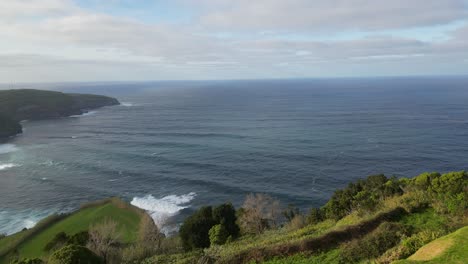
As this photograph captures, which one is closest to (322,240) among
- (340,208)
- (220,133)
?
(340,208)

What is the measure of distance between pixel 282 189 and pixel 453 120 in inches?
3799

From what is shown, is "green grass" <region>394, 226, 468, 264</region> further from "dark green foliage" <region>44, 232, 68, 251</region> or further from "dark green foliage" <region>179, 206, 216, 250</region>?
"dark green foliage" <region>44, 232, 68, 251</region>

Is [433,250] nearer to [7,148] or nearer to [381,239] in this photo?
[381,239]

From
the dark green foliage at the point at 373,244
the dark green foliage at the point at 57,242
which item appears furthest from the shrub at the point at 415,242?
the dark green foliage at the point at 57,242

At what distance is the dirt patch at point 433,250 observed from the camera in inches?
596

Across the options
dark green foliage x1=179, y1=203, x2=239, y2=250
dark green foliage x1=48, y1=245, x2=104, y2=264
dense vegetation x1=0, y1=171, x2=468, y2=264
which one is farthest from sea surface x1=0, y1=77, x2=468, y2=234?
dark green foliage x1=48, y1=245, x2=104, y2=264

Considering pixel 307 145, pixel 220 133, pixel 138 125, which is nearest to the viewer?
pixel 307 145

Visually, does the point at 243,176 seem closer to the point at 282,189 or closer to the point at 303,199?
the point at 282,189

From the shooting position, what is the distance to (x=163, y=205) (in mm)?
63219

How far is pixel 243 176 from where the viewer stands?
74875mm

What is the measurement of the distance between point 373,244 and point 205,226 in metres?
25.9

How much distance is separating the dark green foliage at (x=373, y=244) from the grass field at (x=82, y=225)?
3675 centimetres

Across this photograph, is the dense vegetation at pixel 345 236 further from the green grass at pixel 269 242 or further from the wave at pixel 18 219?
the wave at pixel 18 219

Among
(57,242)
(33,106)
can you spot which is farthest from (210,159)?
(33,106)
